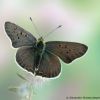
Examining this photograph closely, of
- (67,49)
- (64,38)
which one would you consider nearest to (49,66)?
(67,49)

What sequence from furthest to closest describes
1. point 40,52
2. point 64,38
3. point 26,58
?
1. point 64,38
2. point 40,52
3. point 26,58

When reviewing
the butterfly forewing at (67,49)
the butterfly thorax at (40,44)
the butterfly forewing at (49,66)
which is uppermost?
the butterfly thorax at (40,44)

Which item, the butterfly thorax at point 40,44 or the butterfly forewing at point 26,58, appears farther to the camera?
the butterfly thorax at point 40,44

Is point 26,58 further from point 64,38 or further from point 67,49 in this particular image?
point 64,38

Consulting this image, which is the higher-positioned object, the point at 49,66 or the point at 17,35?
the point at 17,35

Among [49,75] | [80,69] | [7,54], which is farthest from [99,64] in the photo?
[49,75]

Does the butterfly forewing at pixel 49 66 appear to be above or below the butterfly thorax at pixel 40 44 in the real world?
below
